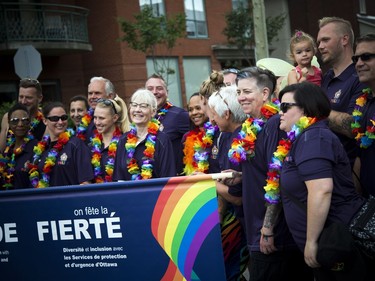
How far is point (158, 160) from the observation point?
5277 millimetres

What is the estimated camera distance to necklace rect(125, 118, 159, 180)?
5235 mm

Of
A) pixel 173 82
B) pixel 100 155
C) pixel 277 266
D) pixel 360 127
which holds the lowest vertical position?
pixel 277 266

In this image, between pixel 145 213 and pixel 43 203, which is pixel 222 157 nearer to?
pixel 145 213

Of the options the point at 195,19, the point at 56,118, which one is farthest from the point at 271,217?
the point at 195,19

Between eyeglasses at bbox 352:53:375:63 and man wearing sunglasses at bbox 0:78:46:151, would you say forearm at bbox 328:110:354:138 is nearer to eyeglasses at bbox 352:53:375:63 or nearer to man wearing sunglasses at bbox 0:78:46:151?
eyeglasses at bbox 352:53:375:63

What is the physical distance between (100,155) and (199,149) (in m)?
1.29

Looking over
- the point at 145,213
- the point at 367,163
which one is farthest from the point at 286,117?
the point at 145,213

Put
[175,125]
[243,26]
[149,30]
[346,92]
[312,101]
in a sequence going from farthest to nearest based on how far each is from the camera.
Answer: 1. [243,26]
2. [149,30]
3. [175,125]
4. [346,92]
5. [312,101]

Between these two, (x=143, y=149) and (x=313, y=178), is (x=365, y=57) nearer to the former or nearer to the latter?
(x=313, y=178)

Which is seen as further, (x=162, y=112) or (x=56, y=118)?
(x=162, y=112)

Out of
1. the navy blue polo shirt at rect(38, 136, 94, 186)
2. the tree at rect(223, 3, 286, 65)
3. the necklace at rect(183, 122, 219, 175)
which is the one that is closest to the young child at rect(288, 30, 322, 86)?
the necklace at rect(183, 122, 219, 175)

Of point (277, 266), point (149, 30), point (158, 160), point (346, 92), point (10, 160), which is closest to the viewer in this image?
point (277, 266)

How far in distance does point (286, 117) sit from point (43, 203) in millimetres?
1942

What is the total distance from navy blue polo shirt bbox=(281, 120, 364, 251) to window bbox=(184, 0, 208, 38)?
872 inches
